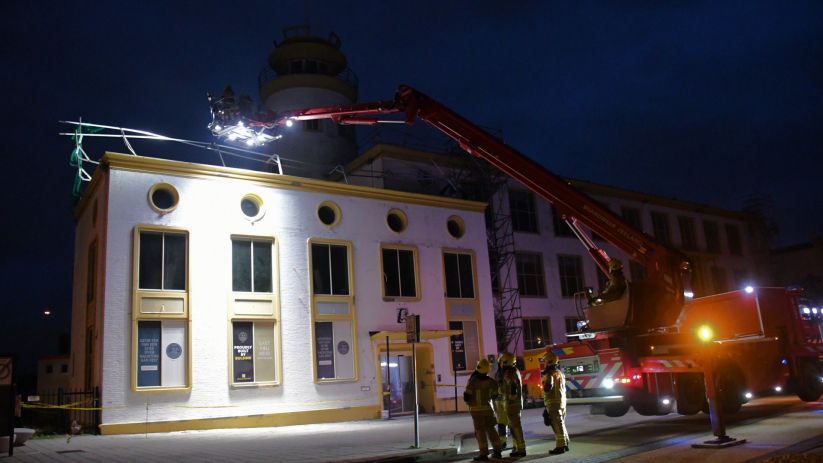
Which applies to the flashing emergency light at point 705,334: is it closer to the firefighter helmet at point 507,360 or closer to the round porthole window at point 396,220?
the firefighter helmet at point 507,360

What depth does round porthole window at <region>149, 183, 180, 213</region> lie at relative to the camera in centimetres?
1825

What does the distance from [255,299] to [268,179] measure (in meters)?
3.91

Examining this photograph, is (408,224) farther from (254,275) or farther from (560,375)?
(560,375)

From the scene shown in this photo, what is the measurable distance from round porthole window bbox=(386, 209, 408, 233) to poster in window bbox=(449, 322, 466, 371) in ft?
13.1

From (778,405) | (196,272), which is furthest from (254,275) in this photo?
(778,405)

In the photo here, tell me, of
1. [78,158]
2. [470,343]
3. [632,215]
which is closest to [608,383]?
[470,343]

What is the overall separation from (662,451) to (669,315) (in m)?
3.81

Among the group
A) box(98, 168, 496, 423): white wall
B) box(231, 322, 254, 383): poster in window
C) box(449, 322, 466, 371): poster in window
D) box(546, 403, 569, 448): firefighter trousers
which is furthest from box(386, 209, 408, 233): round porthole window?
box(546, 403, 569, 448): firefighter trousers

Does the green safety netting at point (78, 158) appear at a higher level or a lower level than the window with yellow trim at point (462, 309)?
higher

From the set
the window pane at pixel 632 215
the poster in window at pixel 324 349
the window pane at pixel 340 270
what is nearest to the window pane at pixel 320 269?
the window pane at pixel 340 270

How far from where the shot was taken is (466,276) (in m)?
24.0

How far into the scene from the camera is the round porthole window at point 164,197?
18.2 metres

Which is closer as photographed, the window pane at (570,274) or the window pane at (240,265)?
the window pane at (240,265)

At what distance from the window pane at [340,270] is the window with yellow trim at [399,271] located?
1.34 meters
